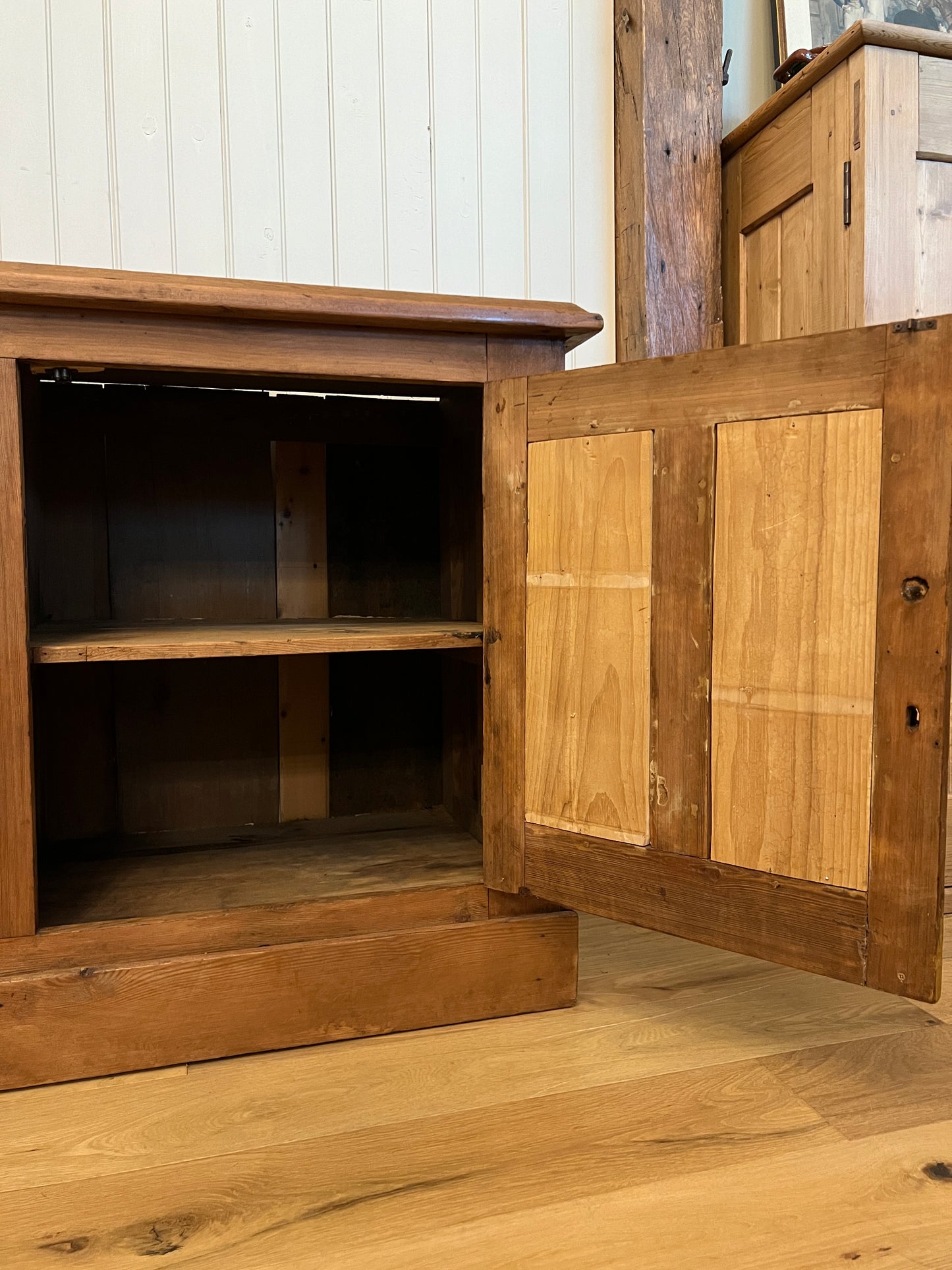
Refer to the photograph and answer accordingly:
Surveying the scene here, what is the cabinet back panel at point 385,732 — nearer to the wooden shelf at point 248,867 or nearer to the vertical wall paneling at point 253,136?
the wooden shelf at point 248,867

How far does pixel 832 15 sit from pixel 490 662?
1377 millimetres

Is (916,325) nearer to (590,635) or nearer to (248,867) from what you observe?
(590,635)

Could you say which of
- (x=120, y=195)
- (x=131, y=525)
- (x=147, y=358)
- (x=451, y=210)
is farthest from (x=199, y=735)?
(x=451, y=210)

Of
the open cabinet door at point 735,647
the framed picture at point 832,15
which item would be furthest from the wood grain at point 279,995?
the framed picture at point 832,15

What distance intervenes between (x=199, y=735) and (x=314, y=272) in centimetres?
80

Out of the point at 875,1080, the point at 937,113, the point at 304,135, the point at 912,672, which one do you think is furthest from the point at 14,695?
the point at 937,113

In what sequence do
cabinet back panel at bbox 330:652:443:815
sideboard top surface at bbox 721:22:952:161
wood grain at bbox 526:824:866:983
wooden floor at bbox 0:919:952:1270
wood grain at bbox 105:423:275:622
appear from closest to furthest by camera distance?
1. wooden floor at bbox 0:919:952:1270
2. wood grain at bbox 526:824:866:983
3. sideboard top surface at bbox 721:22:952:161
4. wood grain at bbox 105:423:275:622
5. cabinet back panel at bbox 330:652:443:815

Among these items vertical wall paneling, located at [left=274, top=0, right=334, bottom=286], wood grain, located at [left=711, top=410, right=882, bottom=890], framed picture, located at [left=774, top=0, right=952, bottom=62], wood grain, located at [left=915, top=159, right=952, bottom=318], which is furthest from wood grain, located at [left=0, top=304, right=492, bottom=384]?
framed picture, located at [left=774, top=0, right=952, bottom=62]

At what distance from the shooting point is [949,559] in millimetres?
708

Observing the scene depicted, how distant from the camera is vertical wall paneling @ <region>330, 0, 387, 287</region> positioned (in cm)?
144

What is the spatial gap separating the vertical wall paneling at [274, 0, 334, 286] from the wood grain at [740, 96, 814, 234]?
725mm

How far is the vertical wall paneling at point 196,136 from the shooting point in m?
1.38

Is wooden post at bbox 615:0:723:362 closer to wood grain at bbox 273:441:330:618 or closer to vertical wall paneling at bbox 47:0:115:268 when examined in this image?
wood grain at bbox 273:441:330:618

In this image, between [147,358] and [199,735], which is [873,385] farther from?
[199,735]
